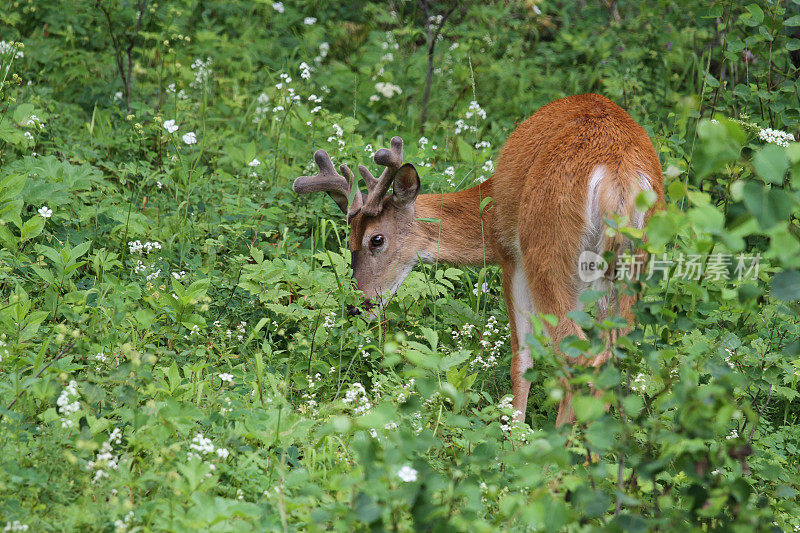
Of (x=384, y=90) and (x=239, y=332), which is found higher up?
(x=384, y=90)

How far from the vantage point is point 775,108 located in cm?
520

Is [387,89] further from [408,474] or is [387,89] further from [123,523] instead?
[408,474]

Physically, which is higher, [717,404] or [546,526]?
[717,404]

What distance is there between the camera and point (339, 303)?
4.62 metres

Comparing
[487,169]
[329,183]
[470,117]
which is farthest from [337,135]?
[470,117]

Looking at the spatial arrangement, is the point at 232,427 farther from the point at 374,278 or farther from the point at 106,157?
the point at 106,157

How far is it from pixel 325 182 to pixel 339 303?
47.6 inches

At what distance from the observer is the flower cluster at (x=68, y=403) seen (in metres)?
2.96

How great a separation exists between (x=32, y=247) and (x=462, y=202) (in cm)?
263

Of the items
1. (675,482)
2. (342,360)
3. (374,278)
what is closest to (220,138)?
(374,278)

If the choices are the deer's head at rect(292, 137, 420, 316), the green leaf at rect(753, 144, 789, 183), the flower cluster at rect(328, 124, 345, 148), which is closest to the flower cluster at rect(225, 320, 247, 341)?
the deer's head at rect(292, 137, 420, 316)

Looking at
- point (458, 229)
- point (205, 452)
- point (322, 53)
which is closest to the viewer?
point (205, 452)

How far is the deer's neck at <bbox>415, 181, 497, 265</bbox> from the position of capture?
5328mm

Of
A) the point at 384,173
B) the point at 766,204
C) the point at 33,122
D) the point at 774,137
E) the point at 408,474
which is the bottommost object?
the point at 384,173
